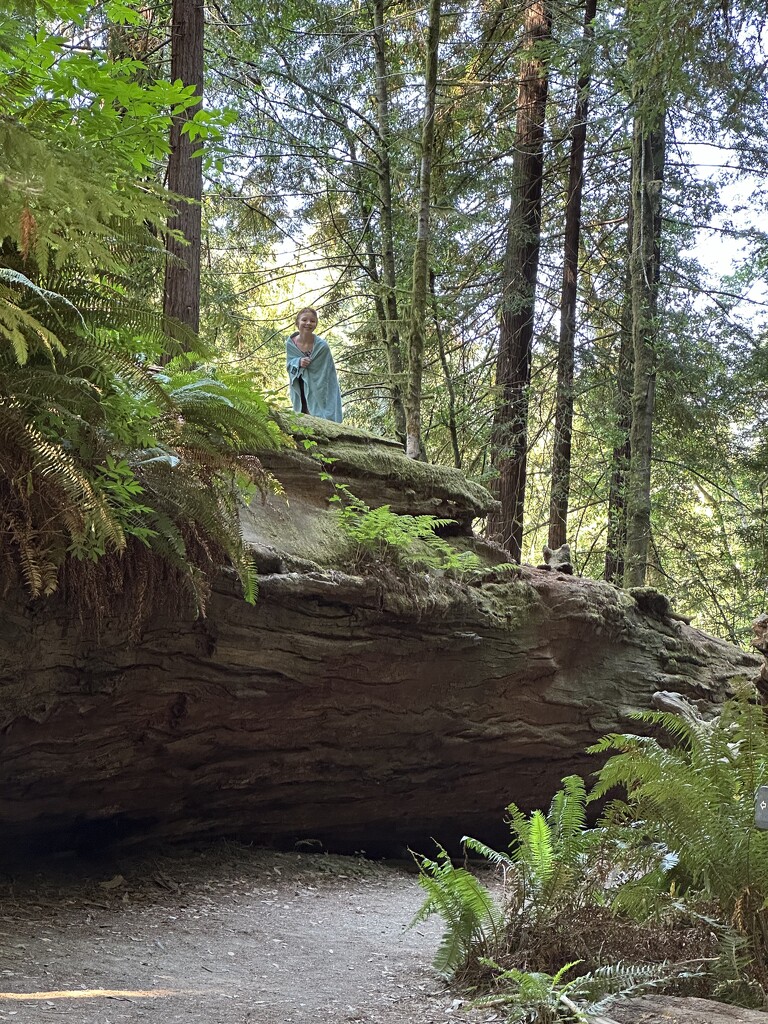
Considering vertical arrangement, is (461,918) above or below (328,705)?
below

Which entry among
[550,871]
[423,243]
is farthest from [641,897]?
[423,243]

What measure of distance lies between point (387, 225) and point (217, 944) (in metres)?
11.1

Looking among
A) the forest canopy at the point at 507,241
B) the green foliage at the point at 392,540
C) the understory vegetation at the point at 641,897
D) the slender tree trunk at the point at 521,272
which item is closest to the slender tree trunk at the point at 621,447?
the forest canopy at the point at 507,241

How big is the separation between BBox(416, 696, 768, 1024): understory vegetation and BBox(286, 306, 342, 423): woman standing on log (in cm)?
573

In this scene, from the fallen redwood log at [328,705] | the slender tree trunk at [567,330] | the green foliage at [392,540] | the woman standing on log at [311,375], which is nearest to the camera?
the fallen redwood log at [328,705]

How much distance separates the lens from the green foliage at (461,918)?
13.5 ft

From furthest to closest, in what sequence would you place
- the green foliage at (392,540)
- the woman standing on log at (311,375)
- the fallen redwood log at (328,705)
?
the woman standing on log at (311,375)
the green foliage at (392,540)
the fallen redwood log at (328,705)

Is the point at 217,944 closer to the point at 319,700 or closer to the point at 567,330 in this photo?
the point at 319,700

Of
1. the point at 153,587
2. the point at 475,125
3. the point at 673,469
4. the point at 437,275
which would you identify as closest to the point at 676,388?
the point at 673,469

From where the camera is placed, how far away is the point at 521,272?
13266 millimetres

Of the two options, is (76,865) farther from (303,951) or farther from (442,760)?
(442,760)

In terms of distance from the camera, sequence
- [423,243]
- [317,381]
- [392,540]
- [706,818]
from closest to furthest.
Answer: [706,818] → [392,540] → [317,381] → [423,243]

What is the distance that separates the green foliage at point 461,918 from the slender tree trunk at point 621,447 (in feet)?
30.3

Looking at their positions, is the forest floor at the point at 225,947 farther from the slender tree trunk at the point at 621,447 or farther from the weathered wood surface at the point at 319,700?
the slender tree trunk at the point at 621,447
